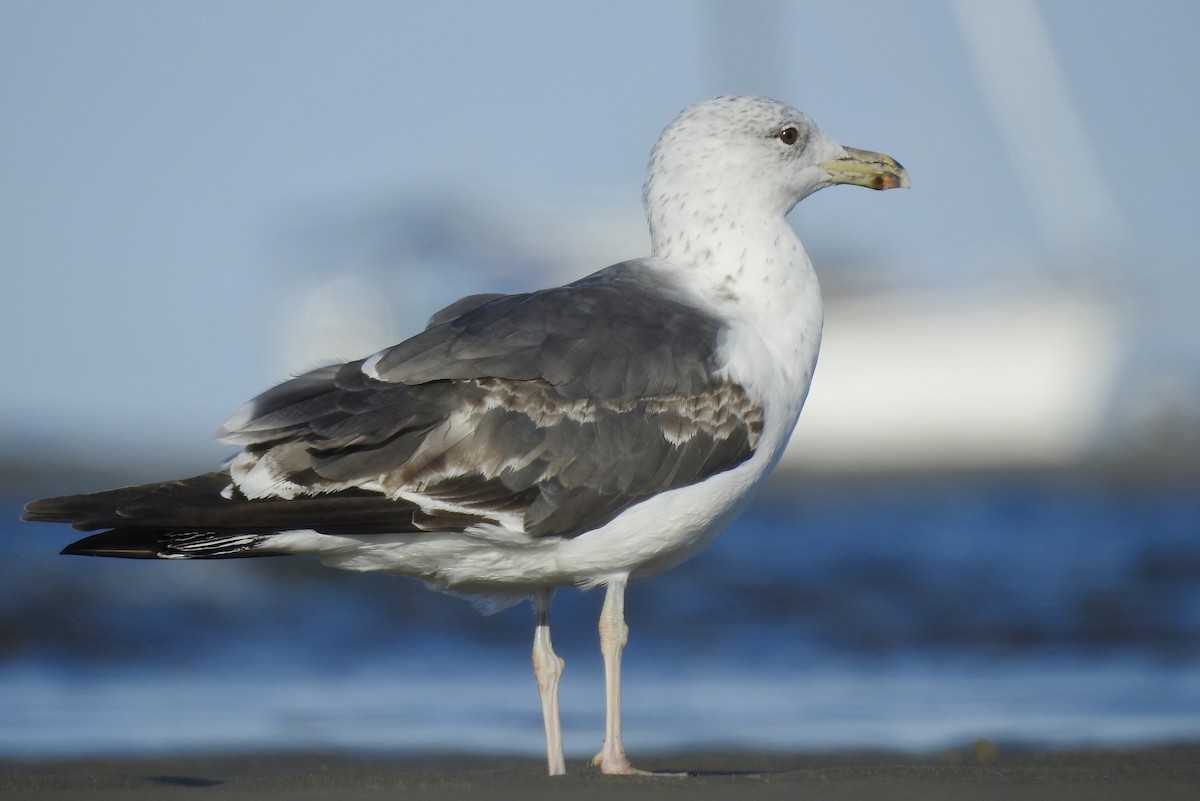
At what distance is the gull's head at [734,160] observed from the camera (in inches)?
246

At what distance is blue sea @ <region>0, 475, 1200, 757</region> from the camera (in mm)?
7613

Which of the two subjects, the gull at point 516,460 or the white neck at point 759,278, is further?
the white neck at point 759,278

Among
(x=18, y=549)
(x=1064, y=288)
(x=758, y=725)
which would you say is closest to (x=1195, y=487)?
(x=1064, y=288)

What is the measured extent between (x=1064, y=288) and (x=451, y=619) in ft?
114

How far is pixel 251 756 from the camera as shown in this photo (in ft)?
22.9

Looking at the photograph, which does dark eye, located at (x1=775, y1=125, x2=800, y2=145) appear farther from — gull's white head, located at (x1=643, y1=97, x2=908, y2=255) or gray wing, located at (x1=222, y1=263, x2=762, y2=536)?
gray wing, located at (x1=222, y1=263, x2=762, y2=536)

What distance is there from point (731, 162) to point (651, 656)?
435cm

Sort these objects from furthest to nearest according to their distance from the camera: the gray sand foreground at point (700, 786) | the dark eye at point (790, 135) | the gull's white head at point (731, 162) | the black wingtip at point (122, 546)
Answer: the dark eye at point (790, 135)
the gull's white head at point (731, 162)
the black wingtip at point (122, 546)
the gray sand foreground at point (700, 786)

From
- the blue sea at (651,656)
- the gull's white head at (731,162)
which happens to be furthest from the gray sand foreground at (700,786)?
the gull's white head at (731,162)

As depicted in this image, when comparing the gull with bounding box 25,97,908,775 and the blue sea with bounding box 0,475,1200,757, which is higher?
the gull with bounding box 25,97,908,775

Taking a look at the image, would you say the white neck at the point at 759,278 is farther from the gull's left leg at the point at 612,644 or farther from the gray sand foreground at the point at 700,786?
the gray sand foreground at the point at 700,786

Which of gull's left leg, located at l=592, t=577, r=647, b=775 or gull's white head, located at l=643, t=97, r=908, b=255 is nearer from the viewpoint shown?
gull's left leg, located at l=592, t=577, r=647, b=775

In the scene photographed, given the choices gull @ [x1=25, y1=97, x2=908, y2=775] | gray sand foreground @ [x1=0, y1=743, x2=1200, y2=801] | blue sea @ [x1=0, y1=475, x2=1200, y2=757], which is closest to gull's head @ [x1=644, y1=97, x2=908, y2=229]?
gull @ [x1=25, y1=97, x2=908, y2=775]

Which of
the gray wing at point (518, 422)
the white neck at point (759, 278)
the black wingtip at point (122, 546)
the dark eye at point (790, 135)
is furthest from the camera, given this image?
the dark eye at point (790, 135)
